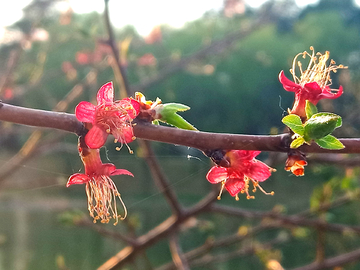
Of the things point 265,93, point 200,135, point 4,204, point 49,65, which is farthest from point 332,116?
point 4,204

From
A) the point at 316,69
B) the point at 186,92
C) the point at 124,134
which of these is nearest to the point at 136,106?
the point at 124,134

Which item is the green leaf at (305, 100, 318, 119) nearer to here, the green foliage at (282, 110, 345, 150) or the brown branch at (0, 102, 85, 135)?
the green foliage at (282, 110, 345, 150)

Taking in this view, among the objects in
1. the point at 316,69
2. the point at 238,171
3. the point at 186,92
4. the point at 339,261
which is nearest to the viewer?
the point at 238,171

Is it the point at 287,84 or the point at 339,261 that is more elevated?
the point at 287,84

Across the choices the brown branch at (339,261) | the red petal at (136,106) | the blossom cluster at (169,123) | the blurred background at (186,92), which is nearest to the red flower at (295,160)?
the blossom cluster at (169,123)

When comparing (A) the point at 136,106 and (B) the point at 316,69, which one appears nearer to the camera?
(A) the point at 136,106

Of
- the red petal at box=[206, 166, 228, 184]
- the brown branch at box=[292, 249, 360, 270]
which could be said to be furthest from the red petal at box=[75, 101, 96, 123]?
the brown branch at box=[292, 249, 360, 270]

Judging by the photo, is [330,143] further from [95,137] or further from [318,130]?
[95,137]
